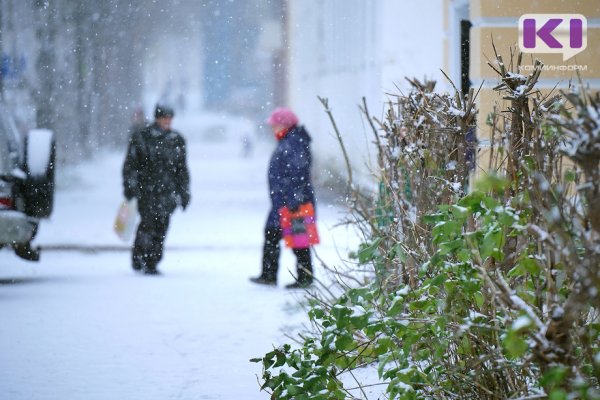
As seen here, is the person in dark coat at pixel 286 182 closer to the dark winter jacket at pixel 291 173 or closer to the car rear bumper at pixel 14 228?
the dark winter jacket at pixel 291 173

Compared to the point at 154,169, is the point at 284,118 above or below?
above

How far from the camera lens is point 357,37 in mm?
19688

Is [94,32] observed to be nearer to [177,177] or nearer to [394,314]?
[177,177]

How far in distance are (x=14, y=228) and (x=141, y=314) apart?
1.96m

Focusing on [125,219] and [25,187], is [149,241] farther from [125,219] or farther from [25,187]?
[25,187]

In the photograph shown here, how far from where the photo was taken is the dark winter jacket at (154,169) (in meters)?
10.6

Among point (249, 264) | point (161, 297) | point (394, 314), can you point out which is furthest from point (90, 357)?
point (249, 264)

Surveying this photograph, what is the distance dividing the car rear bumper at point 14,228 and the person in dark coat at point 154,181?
4.14 feet

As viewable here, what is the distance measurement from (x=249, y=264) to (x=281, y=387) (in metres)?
7.12

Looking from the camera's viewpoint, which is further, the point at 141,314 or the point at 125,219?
the point at 125,219

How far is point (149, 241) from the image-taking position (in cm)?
1059

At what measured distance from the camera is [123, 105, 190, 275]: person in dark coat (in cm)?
1058

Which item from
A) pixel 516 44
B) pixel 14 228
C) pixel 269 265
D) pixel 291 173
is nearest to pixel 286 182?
pixel 291 173

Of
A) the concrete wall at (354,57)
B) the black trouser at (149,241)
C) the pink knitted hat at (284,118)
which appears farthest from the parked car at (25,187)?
the concrete wall at (354,57)
